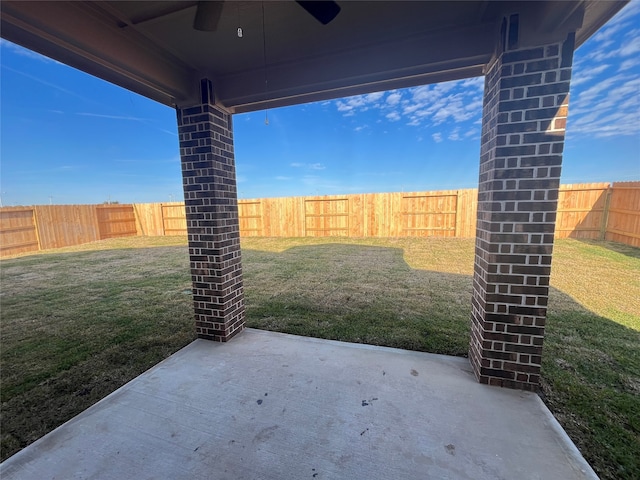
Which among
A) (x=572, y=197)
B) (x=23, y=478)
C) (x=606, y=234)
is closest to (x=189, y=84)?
(x=23, y=478)

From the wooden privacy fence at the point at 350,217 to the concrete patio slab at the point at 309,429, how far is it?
8.92 metres

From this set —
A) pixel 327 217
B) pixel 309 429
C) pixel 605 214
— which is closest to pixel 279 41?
pixel 309 429

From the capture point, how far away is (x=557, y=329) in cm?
305

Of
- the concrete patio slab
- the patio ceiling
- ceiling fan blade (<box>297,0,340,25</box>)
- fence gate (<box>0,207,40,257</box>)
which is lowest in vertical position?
the concrete patio slab

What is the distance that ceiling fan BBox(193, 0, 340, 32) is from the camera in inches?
45.6

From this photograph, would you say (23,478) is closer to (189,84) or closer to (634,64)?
(189,84)

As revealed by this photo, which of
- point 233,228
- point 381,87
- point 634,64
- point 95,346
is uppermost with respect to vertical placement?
point 634,64

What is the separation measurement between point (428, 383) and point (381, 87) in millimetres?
2570

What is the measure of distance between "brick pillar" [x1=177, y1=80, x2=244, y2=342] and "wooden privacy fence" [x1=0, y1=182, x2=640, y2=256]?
8.99m

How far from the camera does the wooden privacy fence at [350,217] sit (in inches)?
345

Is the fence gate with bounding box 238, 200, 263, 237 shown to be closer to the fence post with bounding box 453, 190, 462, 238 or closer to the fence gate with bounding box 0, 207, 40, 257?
the fence gate with bounding box 0, 207, 40, 257

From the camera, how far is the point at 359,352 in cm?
254

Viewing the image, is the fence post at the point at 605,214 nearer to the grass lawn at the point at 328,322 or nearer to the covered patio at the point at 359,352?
the grass lawn at the point at 328,322

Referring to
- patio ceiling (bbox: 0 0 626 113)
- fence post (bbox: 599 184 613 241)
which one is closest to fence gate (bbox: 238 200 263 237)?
patio ceiling (bbox: 0 0 626 113)
